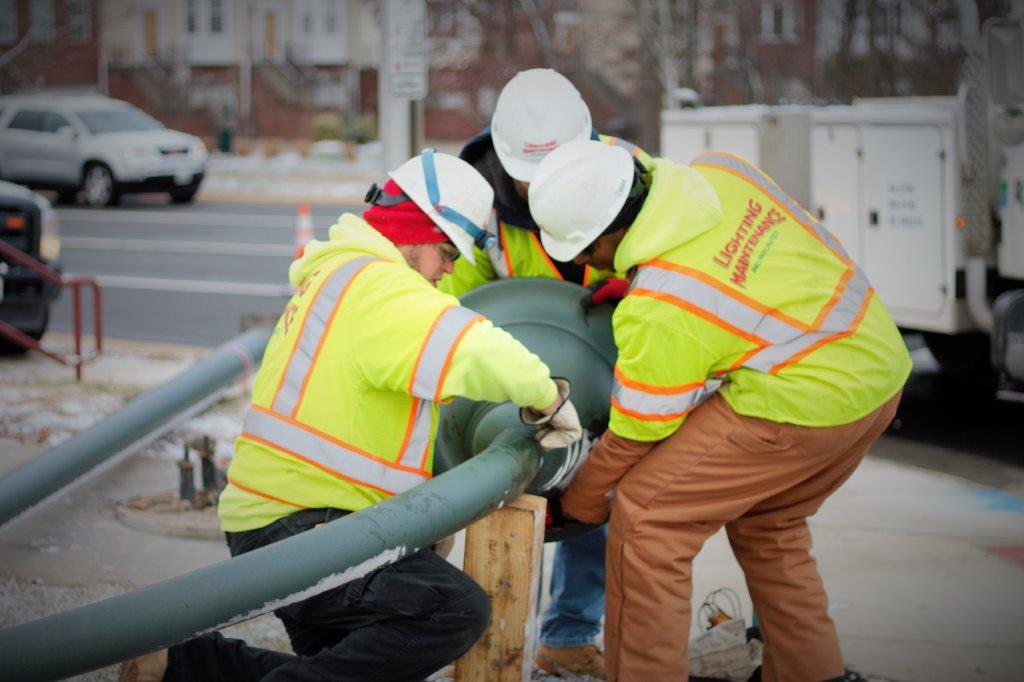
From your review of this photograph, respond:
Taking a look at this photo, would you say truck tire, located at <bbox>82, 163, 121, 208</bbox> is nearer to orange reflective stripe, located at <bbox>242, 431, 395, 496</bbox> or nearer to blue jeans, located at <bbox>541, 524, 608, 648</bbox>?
blue jeans, located at <bbox>541, 524, 608, 648</bbox>

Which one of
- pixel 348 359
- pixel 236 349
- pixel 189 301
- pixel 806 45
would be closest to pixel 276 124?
pixel 806 45

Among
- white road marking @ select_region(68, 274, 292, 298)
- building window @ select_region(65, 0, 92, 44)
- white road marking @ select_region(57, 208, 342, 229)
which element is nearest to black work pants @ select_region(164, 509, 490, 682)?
white road marking @ select_region(68, 274, 292, 298)

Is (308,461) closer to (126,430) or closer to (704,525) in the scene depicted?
(704,525)

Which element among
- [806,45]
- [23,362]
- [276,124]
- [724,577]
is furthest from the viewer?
[276,124]

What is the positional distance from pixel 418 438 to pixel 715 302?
84 centimetres

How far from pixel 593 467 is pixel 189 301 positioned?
30.2 feet

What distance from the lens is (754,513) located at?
152 inches

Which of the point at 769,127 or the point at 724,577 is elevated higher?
the point at 769,127

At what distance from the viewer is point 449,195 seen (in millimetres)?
3506

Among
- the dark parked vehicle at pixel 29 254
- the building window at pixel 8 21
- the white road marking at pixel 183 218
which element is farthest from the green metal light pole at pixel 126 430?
the building window at pixel 8 21

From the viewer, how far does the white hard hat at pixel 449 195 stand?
3500 mm

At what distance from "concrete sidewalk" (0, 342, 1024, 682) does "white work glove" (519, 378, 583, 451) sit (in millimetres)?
1462

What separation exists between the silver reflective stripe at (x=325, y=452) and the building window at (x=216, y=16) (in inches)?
1683

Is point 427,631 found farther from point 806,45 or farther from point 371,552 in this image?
point 806,45
